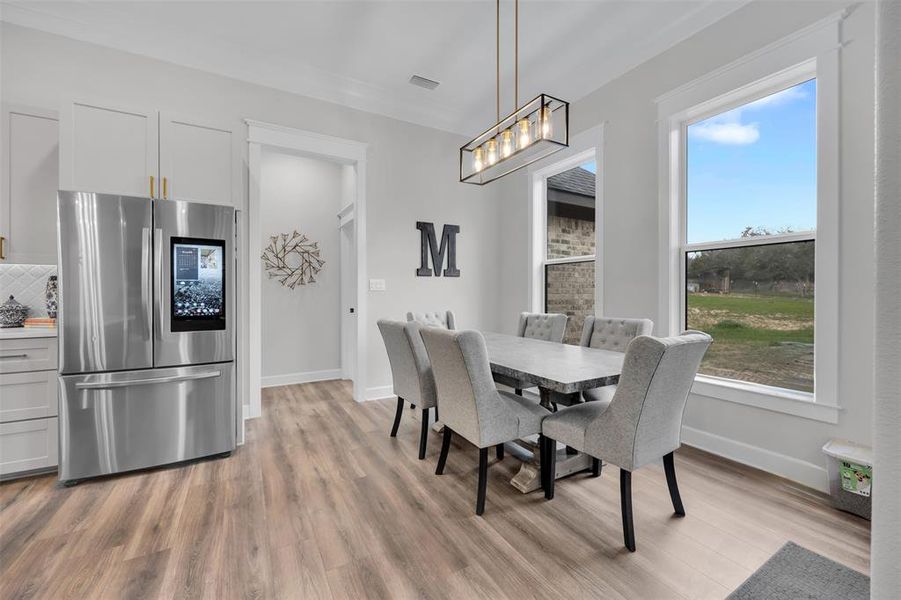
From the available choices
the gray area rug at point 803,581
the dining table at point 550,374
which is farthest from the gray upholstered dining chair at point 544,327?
the gray area rug at point 803,581

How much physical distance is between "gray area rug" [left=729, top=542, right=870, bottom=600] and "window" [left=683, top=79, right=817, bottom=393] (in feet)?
3.78

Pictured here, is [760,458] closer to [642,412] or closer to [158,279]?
[642,412]

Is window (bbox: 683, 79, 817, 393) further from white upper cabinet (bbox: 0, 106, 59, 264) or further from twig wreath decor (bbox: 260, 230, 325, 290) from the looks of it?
white upper cabinet (bbox: 0, 106, 59, 264)

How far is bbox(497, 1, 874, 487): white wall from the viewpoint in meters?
2.11

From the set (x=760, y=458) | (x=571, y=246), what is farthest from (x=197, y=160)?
(x=760, y=458)

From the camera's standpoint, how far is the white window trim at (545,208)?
3645mm

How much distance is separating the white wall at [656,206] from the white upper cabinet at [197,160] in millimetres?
3164

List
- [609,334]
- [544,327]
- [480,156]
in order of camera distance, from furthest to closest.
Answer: [544,327], [609,334], [480,156]

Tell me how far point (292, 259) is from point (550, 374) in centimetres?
406

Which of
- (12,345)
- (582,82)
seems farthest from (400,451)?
(582,82)

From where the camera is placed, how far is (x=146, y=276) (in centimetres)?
249

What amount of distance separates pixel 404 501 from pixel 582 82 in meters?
3.83

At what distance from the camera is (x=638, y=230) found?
3.30 metres

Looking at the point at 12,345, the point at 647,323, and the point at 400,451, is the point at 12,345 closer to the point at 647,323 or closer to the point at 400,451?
the point at 400,451
